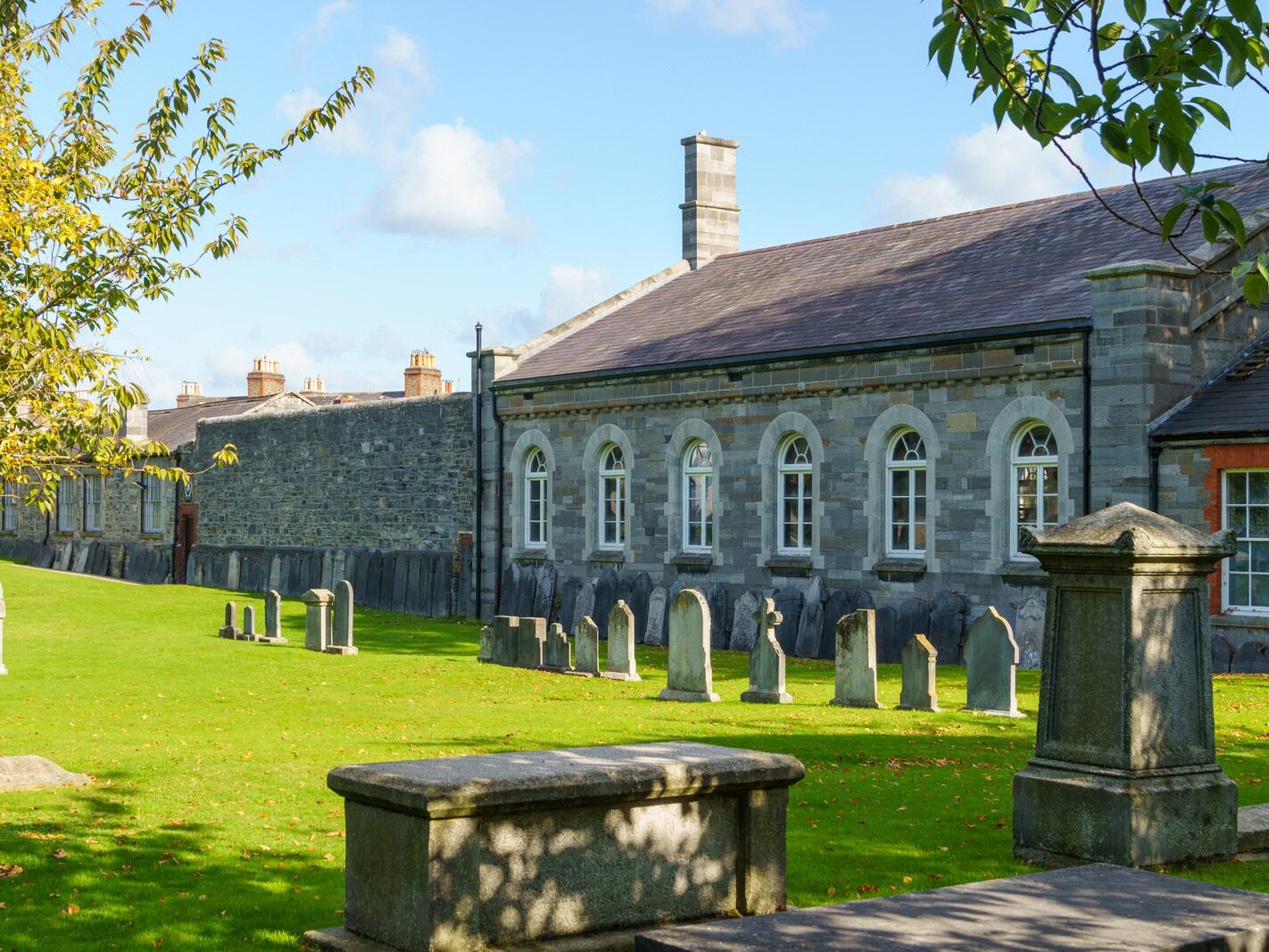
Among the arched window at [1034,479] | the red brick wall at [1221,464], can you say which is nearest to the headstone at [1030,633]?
the arched window at [1034,479]

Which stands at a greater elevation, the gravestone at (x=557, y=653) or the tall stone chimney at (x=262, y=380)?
the tall stone chimney at (x=262, y=380)

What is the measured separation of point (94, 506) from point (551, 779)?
141 ft

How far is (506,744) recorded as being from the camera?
534 inches

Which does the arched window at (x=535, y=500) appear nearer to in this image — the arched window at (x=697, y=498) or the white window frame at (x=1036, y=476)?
the arched window at (x=697, y=498)

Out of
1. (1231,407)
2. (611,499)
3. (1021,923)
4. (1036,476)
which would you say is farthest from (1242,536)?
(1021,923)

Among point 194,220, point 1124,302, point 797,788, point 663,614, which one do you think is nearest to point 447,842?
point 797,788

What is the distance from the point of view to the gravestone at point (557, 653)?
21.2 metres

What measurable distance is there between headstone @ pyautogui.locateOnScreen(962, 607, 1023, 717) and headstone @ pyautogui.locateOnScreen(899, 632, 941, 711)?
386mm

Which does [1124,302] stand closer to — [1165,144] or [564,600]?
[564,600]

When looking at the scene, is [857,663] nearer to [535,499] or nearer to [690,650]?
[690,650]

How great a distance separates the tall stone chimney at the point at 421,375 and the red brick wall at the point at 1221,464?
31.5m

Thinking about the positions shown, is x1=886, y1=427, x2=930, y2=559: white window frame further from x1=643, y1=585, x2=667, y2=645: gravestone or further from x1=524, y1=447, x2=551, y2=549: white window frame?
x1=524, y1=447, x2=551, y2=549: white window frame

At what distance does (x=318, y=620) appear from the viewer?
24266 mm

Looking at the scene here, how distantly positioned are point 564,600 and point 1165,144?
946 inches
